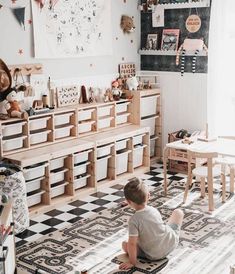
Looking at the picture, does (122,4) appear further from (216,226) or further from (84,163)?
(216,226)

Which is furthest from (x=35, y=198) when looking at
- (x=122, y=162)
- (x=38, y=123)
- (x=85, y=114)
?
(x=122, y=162)

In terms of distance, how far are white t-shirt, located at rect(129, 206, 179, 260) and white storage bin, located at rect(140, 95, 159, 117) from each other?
8.06ft

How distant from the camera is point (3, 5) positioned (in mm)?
4207

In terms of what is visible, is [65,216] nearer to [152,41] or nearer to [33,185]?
[33,185]

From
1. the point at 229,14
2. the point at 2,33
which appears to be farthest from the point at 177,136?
the point at 2,33

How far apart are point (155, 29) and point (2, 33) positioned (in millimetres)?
2131

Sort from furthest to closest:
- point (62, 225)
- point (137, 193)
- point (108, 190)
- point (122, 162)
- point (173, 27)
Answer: point (173, 27), point (122, 162), point (108, 190), point (62, 225), point (137, 193)

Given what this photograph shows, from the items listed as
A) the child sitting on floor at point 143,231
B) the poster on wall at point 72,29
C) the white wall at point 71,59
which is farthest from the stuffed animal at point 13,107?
the child sitting on floor at point 143,231

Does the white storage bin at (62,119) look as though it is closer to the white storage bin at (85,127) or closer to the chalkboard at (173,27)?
the white storage bin at (85,127)

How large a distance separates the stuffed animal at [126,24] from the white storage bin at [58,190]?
208 cm

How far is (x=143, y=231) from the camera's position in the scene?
3.11 metres

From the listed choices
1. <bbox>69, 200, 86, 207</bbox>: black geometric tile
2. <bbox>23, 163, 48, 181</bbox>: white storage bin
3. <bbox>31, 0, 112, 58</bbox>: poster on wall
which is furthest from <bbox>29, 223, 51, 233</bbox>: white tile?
<bbox>31, 0, 112, 58</bbox>: poster on wall

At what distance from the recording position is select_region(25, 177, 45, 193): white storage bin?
13.7 feet

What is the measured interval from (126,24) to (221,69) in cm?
124
